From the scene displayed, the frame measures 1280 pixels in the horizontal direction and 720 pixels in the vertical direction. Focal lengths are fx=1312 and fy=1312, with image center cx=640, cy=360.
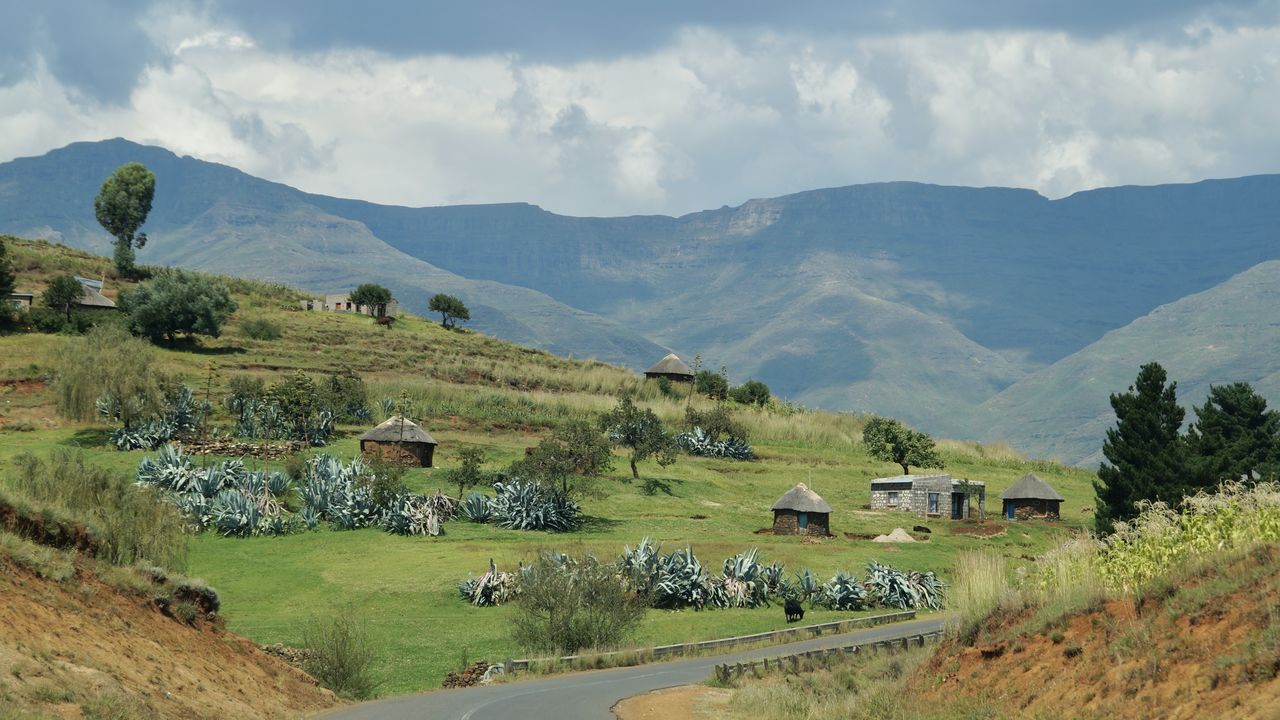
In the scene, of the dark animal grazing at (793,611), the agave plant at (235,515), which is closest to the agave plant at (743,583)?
the dark animal grazing at (793,611)

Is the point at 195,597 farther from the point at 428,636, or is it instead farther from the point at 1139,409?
the point at 1139,409

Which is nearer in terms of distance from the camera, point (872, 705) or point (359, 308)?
point (872, 705)

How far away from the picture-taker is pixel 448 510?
5206cm

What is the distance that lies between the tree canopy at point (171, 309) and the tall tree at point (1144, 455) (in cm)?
5959

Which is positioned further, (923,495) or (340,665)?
(923,495)

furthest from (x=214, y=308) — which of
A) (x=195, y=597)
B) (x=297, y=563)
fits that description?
(x=195, y=597)

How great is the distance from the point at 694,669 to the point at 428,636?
26.2 ft

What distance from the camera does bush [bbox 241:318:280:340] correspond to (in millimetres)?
95500

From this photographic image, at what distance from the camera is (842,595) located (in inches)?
1698

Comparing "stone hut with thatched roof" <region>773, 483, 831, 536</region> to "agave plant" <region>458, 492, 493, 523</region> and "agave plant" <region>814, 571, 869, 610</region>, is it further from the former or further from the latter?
"agave plant" <region>458, 492, 493, 523</region>

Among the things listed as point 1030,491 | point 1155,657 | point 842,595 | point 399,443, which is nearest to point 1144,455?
point 842,595

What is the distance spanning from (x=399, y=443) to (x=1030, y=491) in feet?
104

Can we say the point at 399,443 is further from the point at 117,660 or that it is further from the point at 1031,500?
the point at 117,660

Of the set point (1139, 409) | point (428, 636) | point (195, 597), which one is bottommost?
point (428, 636)
